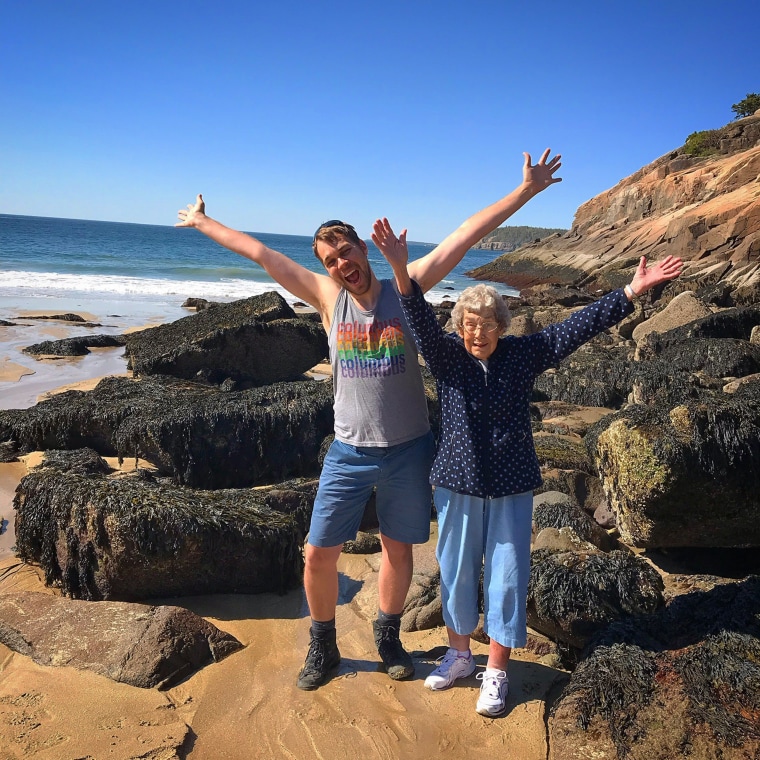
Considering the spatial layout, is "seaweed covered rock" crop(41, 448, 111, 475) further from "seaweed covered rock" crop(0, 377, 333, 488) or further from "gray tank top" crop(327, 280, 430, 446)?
"gray tank top" crop(327, 280, 430, 446)

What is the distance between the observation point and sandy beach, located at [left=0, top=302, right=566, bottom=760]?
8.41ft

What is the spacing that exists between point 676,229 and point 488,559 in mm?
26467

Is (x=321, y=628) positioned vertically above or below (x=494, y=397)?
below

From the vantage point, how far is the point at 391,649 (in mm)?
3137

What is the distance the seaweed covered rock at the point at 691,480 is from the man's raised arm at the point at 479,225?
134 cm

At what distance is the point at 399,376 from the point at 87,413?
403cm

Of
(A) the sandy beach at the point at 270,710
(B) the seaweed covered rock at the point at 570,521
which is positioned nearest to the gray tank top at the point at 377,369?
(A) the sandy beach at the point at 270,710

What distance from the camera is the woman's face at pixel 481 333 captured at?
283 centimetres

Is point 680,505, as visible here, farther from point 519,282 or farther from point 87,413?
point 519,282

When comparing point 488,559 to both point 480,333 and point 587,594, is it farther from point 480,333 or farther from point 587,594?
point 480,333

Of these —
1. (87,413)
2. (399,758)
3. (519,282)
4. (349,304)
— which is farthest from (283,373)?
(519,282)

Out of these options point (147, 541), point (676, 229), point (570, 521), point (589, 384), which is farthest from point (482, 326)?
point (676, 229)

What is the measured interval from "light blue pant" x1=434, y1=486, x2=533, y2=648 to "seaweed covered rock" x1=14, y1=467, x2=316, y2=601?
1.20 m

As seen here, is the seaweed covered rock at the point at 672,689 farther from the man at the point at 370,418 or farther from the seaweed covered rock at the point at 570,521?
the seaweed covered rock at the point at 570,521
